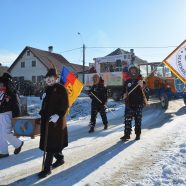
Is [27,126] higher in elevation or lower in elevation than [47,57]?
lower

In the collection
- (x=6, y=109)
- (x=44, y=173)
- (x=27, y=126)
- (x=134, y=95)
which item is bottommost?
(x=44, y=173)

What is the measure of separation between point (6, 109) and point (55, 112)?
1642 millimetres

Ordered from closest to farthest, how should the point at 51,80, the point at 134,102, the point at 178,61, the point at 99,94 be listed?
the point at 51,80 → the point at 134,102 → the point at 178,61 → the point at 99,94

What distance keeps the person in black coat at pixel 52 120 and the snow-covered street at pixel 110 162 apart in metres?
0.36

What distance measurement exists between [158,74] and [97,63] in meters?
6.91

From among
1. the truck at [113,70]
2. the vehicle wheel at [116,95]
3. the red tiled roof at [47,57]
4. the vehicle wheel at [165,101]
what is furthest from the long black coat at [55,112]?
the red tiled roof at [47,57]

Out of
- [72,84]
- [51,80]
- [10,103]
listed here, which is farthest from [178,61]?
[10,103]

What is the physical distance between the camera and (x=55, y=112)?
587cm

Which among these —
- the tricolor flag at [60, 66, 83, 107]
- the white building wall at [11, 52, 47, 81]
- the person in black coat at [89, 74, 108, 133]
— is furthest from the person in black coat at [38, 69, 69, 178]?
the white building wall at [11, 52, 47, 81]

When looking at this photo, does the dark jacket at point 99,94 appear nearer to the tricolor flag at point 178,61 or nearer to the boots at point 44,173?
the tricolor flag at point 178,61

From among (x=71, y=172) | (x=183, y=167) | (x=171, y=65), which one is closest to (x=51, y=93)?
(x=71, y=172)

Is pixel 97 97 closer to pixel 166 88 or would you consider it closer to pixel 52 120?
pixel 52 120

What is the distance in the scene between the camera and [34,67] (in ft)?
157

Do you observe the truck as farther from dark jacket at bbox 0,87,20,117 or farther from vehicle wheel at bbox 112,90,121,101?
dark jacket at bbox 0,87,20,117
